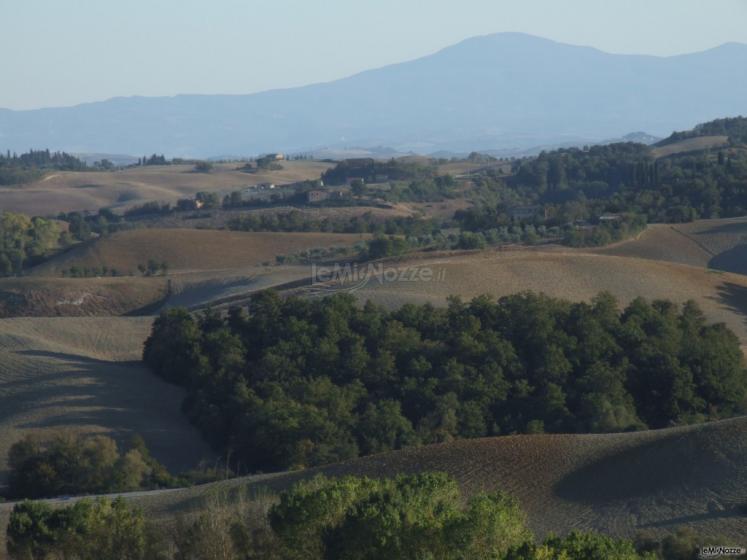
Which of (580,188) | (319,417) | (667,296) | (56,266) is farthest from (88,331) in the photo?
(580,188)

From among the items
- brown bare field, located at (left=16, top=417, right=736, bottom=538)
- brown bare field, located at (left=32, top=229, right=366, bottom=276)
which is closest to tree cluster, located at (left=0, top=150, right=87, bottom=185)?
brown bare field, located at (left=32, top=229, right=366, bottom=276)

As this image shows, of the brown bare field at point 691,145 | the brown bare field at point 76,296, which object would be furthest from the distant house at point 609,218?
the brown bare field at point 691,145

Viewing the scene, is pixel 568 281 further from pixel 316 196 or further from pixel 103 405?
pixel 316 196

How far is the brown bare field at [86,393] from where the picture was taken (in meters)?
28.9

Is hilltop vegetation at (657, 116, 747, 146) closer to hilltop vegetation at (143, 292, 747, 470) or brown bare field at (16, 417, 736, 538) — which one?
hilltop vegetation at (143, 292, 747, 470)

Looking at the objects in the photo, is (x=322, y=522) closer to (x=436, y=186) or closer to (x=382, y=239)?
(x=382, y=239)

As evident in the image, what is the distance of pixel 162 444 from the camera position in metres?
28.6

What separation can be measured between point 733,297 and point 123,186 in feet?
230

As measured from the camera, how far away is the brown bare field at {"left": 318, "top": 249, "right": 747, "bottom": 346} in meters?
41.7

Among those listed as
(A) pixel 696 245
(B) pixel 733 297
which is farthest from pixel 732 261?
(B) pixel 733 297

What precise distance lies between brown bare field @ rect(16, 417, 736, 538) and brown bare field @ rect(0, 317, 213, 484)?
314 inches

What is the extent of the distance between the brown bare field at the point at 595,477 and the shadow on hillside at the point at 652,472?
14 mm

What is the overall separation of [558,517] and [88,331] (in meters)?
25.1

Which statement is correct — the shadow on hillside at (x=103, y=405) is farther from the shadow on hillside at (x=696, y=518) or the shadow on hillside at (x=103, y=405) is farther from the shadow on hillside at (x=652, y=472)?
the shadow on hillside at (x=696, y=518)
